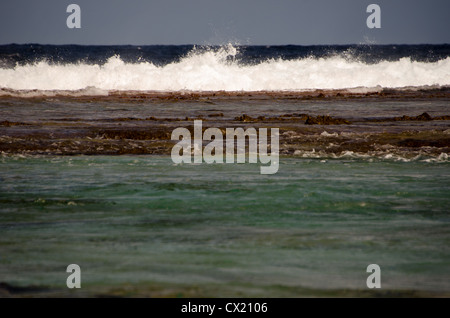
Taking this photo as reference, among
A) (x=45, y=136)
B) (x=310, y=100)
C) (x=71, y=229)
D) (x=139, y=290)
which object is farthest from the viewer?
(x=310, y=100)

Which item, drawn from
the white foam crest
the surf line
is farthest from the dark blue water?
the surf line

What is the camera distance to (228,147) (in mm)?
13141

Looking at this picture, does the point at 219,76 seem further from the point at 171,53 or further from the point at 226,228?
the point at 226,228

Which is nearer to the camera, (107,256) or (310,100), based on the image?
(107,256)

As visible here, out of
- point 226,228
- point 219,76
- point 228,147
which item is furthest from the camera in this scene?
point 219,76

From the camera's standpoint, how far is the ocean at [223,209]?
211 inches

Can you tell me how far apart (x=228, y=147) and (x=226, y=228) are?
626 centimetres

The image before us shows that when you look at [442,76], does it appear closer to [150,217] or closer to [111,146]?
[111,146]

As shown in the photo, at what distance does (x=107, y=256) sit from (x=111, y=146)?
25.1ft

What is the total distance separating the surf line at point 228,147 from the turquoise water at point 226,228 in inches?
29.7

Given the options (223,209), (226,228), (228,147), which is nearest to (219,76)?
(228,147)

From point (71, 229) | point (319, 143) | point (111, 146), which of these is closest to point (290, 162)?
point (319, 143)
